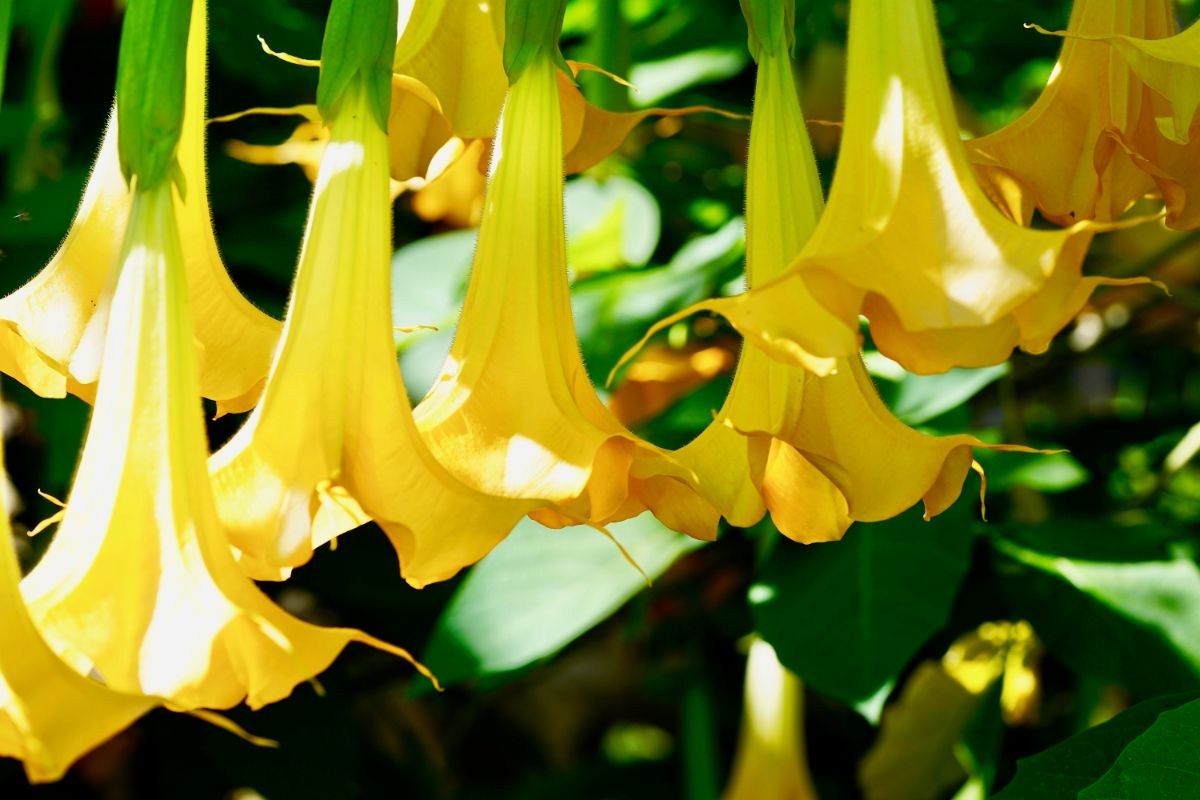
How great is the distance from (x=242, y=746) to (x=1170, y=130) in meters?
0.91

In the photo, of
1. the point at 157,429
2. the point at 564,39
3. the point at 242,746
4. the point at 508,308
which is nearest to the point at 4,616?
the point at 157,429

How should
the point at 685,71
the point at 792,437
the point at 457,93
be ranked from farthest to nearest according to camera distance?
the point at 685,71 < the point at 457,93 < the point at 792,437

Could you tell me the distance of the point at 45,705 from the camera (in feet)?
1.23

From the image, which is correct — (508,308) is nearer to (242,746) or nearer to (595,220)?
(595,220)

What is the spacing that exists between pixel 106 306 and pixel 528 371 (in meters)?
0.18

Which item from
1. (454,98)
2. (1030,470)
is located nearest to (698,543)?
(1030,470)

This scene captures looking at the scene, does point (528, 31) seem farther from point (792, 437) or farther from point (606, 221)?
point (606, 221)

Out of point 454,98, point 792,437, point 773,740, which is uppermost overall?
point 454,98

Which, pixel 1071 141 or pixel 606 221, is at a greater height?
pixel 1071 141

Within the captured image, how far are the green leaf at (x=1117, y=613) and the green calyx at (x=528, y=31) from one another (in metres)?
0.49

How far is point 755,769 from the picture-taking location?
104cm

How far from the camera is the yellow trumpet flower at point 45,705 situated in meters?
0.36

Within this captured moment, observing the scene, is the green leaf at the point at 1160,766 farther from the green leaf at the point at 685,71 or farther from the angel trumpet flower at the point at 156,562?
the green leaf at the point at 685,71

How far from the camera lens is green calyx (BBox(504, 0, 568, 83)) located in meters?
0.54
